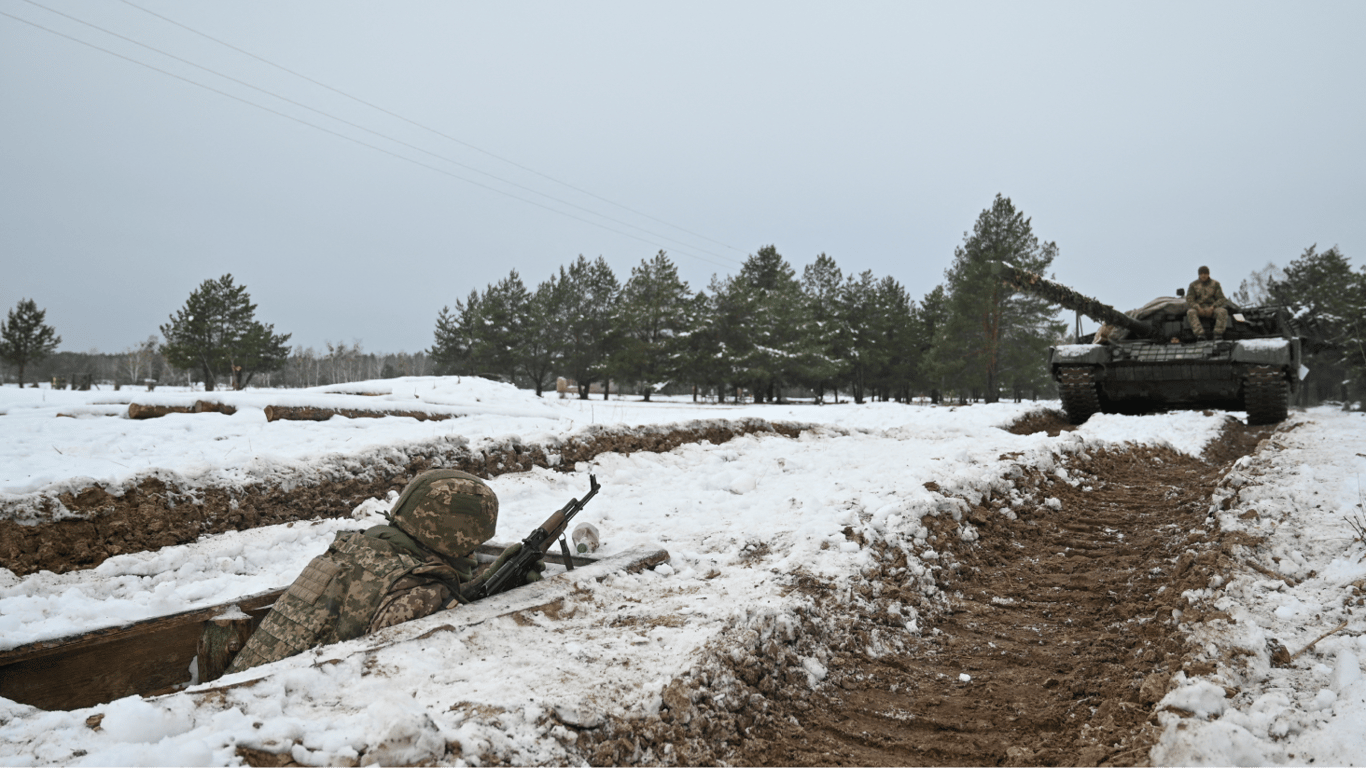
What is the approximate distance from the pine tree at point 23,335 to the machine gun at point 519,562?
4980 cm

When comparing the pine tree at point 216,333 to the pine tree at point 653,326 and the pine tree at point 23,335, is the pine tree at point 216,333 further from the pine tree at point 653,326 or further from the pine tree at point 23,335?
the pine tree at point 653,326

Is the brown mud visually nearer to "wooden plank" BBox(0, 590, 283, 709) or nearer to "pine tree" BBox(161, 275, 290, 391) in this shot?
"wooden plank" BBox(0, 590, 283, 709)

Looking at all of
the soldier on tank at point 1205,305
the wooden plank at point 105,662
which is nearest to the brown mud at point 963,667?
the wooden plank at point 105,662

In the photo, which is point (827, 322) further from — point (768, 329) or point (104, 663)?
point (104, 663)

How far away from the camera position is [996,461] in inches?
264

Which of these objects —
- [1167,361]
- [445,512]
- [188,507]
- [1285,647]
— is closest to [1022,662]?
[1285,647]

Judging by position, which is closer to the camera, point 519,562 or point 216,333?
point 519,562

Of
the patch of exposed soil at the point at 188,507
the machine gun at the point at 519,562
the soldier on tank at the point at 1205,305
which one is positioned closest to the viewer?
the machine gun at the point at 519,562

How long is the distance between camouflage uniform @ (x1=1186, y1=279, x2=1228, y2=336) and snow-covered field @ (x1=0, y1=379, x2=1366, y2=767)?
4566 millimetres

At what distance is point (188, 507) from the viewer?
6.01m

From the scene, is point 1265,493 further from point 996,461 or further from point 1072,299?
point 1072,299

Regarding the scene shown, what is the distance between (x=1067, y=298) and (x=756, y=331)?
19.0 meters

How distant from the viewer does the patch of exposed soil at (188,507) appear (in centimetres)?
521

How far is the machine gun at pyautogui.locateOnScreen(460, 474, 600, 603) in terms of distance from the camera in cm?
374
